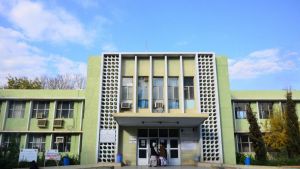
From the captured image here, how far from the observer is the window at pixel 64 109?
70.0 ft

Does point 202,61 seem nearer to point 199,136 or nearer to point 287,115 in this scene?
point 199,136

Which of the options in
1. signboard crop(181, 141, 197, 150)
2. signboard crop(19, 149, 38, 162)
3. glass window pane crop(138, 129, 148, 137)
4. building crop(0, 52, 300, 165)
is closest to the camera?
signboard crop(19, 149, 38, 162)

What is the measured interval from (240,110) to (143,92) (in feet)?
24.7

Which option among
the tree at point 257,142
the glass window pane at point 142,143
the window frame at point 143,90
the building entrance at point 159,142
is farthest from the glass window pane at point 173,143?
the tree at point 257,142

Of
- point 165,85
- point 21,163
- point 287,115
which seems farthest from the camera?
point 165,85

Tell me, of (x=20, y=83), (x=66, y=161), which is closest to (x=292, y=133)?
(x=66, y=161)

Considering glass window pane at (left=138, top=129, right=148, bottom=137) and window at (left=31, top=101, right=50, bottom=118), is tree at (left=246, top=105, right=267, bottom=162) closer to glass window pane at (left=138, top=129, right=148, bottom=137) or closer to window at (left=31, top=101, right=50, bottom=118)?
glass window pane at (left=138, top=129, right=148, bottom=137)

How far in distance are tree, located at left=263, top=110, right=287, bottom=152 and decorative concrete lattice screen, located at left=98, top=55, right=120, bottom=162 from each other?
10800 mm

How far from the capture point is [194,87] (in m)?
20.8

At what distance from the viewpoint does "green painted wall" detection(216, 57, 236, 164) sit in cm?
1931

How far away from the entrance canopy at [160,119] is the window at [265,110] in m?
5.75

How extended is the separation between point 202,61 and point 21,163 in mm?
13671

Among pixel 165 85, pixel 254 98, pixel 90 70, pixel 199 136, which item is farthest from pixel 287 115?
pixel 90 70

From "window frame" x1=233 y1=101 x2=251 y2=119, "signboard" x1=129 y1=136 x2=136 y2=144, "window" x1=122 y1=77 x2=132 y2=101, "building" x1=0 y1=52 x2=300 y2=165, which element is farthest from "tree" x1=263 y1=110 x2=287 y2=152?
"window" x1=122 y1=77 x2=132 y2=101
